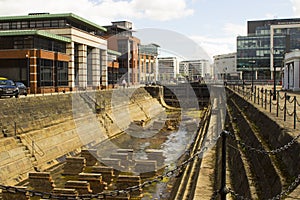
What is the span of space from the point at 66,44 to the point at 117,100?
1077 centimetres

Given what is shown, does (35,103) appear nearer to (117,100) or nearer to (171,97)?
(117,100)

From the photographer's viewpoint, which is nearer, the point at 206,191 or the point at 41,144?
the point at 206,191

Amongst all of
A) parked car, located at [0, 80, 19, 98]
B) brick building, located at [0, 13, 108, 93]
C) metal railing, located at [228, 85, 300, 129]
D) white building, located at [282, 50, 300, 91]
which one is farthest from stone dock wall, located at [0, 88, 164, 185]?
white building, located at [282, 50, 300, 91]

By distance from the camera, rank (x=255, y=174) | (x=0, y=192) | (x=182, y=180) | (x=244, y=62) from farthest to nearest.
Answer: (x=244, y=62) < (x=182, y=180) < (x=0, y=192) < (x=255, y=174)

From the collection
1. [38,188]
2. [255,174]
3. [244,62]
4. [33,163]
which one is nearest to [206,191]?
[255,174]

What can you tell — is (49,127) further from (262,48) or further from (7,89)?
(262,48)

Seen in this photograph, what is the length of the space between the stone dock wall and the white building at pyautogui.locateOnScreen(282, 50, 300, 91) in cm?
2254

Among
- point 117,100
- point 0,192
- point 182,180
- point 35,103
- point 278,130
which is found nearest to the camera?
point 278,130

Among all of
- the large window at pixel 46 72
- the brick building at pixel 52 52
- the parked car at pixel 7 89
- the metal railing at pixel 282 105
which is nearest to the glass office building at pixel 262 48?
the brick building at pixel 52 52

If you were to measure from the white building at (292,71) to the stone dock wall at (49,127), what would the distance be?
73.9 feet

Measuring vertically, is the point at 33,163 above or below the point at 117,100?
below

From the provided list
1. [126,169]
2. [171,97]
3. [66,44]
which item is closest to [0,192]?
[126,169]

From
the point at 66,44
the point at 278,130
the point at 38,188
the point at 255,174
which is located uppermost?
the point at 66,44

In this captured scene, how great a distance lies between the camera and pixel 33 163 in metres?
25.1
